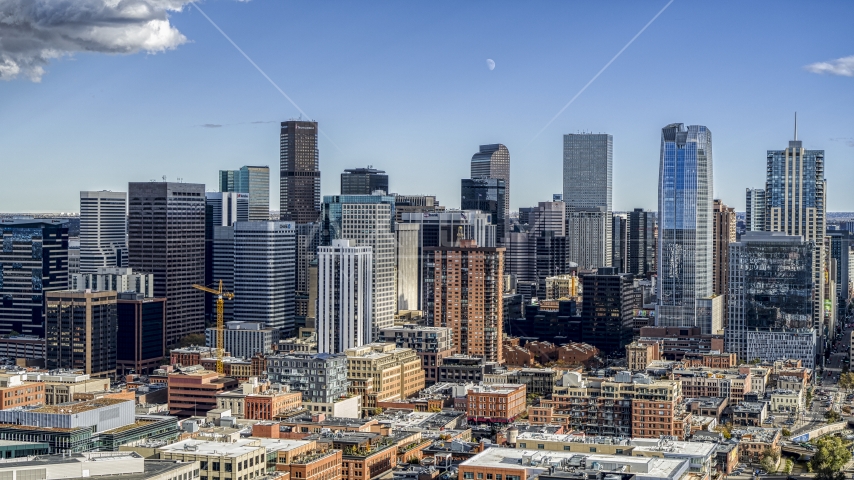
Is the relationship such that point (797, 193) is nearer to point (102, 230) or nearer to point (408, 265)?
→ point (408, 265)

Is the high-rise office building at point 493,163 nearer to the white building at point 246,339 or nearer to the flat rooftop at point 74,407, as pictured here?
the white building at point 246,339

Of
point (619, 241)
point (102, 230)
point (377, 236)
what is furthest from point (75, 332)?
point (619, 241)

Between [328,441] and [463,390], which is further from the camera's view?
[463,390]

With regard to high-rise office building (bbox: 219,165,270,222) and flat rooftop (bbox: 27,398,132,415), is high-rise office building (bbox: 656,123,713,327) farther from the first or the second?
flat rooftop (bbox: 27,398,132,415)

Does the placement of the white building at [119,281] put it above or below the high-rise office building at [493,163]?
below

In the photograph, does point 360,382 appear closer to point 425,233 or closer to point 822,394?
point 822,394

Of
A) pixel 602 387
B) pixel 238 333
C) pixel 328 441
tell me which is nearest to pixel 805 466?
pixel 602 387

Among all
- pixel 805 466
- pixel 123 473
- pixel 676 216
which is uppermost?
pixel 676 216

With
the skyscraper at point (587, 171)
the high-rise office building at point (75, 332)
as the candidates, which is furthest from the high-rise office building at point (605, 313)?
the skyscraper at point (587, 171)
